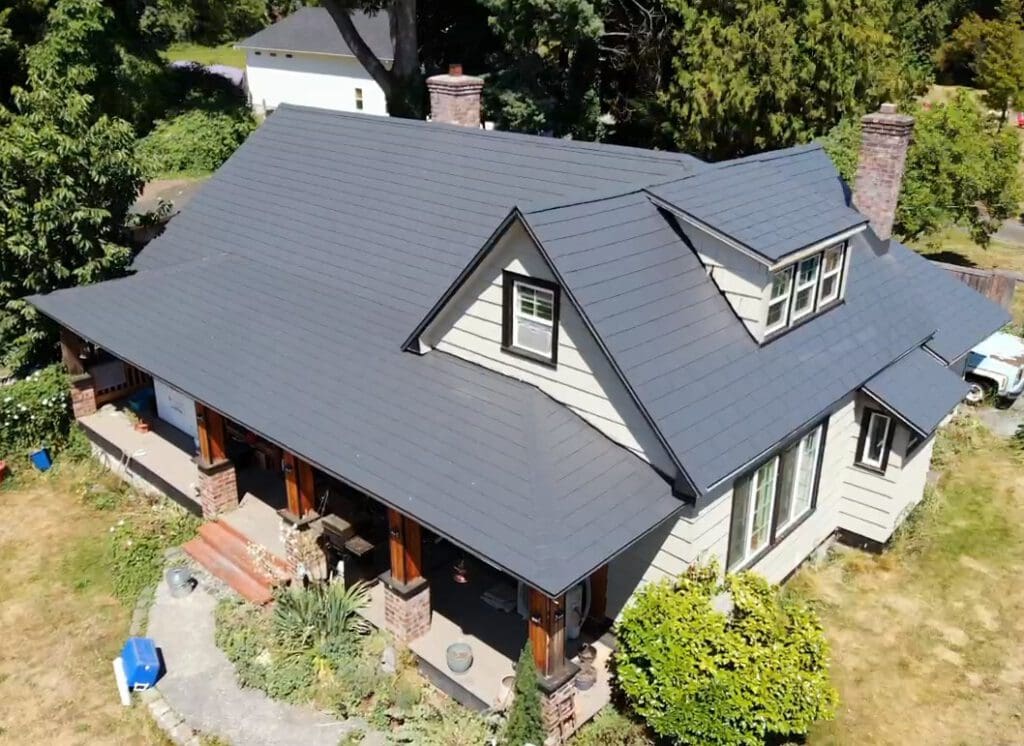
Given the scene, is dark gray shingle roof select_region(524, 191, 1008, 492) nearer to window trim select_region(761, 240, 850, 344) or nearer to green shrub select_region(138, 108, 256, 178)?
window trim select_region(761, 240, 850, 344)

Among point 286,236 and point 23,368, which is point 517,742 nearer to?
point 286,236

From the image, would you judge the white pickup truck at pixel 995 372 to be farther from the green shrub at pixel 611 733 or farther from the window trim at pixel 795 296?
the green shrub at pixel 611 733

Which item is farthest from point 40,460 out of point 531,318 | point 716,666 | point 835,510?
point 835,510

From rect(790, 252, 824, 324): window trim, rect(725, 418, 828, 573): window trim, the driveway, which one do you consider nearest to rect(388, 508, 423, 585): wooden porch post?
rect(725, 418, 828, 573): window trim

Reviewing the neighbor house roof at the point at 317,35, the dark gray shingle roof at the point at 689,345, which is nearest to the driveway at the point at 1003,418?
the dark gray shingle roof at the point at 689,345

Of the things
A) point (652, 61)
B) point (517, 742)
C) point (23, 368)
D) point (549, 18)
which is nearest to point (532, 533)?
point (517, 742)
